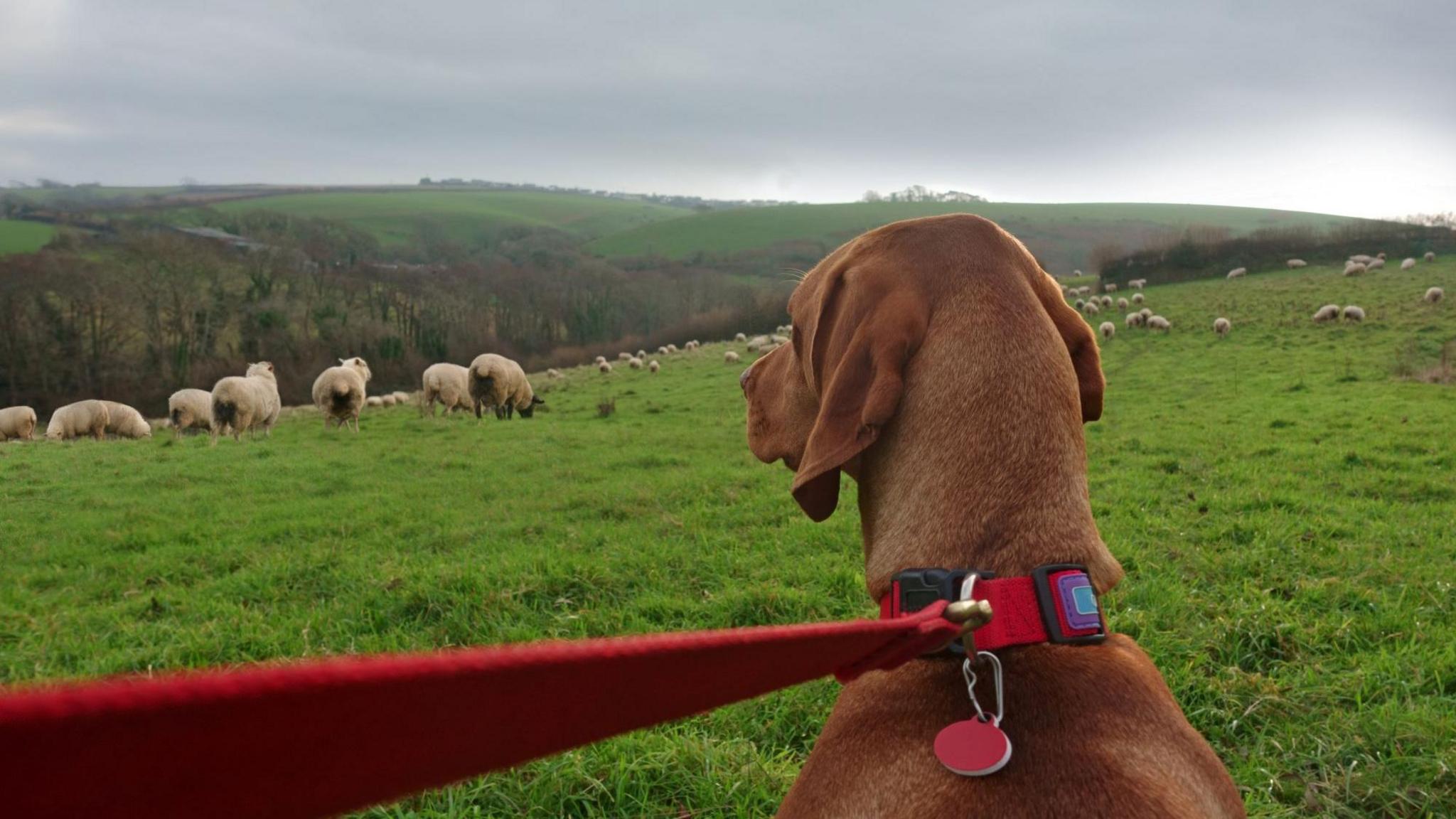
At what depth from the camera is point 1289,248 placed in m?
44.2

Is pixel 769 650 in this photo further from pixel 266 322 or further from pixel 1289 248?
pixel 266 322

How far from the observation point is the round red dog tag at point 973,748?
1.64 m

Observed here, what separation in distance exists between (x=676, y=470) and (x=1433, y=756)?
850cm

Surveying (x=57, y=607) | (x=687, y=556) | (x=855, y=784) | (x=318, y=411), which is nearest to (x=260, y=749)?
(x=855, y=784)

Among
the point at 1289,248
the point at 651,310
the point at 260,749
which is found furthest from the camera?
the point at 651,310

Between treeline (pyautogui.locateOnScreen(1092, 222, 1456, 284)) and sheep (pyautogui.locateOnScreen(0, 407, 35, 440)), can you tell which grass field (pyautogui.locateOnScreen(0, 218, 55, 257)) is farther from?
treeline (pyautogui.locateOnScreen(1092, 222, 1456, 284))

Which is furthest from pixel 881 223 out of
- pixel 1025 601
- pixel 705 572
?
pixel 1025 601

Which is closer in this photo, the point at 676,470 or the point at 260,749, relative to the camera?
the point at 260,749

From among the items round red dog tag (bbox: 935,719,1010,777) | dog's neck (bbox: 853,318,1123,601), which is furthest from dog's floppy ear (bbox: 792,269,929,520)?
round red dog tag (bbox: 935,719,1010,777)

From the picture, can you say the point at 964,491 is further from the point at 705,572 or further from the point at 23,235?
the point at 23,235

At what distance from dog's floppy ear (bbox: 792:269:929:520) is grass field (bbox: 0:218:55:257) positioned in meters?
78.5

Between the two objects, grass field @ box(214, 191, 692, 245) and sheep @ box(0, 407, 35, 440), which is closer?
sheep @ box(0, 407, 35, 440)

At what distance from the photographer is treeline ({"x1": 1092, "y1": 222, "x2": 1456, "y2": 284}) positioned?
4178 centimetres

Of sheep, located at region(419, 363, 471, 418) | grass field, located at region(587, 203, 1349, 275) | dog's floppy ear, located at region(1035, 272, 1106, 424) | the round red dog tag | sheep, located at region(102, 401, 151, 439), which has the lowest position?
sheep, located at region(102, 401, 151, 439)
